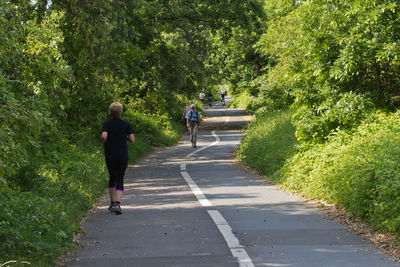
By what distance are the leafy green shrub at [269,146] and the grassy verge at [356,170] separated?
0.14 ft

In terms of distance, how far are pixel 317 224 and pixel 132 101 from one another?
2606cm

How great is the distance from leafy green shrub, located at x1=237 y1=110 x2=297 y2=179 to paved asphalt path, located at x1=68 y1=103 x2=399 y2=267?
Answer: 1.78 meters

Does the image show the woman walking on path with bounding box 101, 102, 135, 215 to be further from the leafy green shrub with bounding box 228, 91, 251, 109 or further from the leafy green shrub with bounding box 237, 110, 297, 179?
the leafy green shrub with bounding box 228, 91, 251, 109

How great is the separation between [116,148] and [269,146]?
8.42 m

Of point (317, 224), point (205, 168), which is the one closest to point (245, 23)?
point (205, 168)

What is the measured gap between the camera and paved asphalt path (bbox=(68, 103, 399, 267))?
6.61m

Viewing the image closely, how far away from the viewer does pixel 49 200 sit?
30.0ft

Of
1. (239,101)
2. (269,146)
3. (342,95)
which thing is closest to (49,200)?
(342,95)

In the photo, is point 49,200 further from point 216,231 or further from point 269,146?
point 269,146

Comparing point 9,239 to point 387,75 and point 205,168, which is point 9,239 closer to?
point 387,75

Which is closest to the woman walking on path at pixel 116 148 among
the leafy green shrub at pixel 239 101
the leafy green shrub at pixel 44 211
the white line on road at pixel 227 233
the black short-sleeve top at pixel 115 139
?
the black short-sleeve top at pixel 115 139

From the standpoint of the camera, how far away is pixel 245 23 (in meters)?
25.5

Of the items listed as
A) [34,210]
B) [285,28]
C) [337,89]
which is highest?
[285,28]

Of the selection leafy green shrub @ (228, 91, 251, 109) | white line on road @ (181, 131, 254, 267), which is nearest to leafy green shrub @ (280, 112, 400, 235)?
white line on road @ (181, 131, 254, 267)
